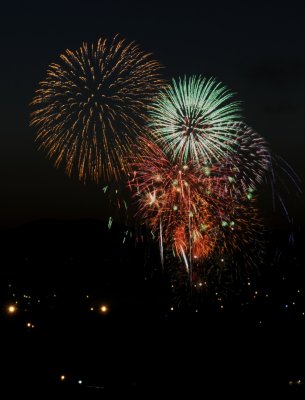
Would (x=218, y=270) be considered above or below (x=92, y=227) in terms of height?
below

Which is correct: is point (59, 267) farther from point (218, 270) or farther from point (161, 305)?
point (161, 305)

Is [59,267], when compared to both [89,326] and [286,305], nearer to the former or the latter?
[286,305]

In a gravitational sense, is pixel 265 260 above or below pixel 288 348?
above

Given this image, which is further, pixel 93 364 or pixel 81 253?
pixel 81 253

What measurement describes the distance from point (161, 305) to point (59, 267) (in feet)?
75.6

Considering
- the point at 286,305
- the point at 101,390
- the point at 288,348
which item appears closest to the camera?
the point at 101,390

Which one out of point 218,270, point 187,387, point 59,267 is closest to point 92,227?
point 59,267

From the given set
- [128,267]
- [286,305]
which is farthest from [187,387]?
[128,267]

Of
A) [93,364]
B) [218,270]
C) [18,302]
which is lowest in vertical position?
[93,364]

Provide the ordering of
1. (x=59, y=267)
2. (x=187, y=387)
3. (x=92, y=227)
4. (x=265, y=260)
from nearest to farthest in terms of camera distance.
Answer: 1. (x=187, y=387)
2. (x=59, y=267)
3. (x=265, y=260)
4. (x=92, y=227)

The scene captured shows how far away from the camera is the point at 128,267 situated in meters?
47.4

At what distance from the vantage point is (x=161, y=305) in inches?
1008

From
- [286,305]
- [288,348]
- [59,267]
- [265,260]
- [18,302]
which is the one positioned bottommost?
[288,348]

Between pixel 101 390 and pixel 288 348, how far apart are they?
8.91 metres
